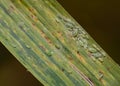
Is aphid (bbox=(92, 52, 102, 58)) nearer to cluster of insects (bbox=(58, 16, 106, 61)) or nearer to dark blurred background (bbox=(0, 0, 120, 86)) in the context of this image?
cluster of insects (bbox=(58, 16, 106, 61))

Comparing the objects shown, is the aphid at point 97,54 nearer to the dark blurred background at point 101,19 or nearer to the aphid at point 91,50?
the aphid at point 91,50

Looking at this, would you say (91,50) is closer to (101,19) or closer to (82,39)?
(82,39)

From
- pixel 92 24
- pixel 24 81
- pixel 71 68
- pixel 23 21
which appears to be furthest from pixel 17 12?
pixel 92 24

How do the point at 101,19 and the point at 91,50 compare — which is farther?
the point at 101,19

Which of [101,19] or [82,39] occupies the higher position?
[82,39]

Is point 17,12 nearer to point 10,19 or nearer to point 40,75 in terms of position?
point 10,19

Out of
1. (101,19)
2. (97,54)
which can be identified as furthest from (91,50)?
(101,19)

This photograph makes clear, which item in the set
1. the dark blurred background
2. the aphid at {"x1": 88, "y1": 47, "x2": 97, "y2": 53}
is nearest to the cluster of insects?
the aphid at {"x1": 88, "y1": 47, "x2": 97, "y2": 53}

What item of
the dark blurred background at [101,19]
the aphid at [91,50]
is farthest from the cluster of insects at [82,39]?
the dark blurred background at [101,19]
